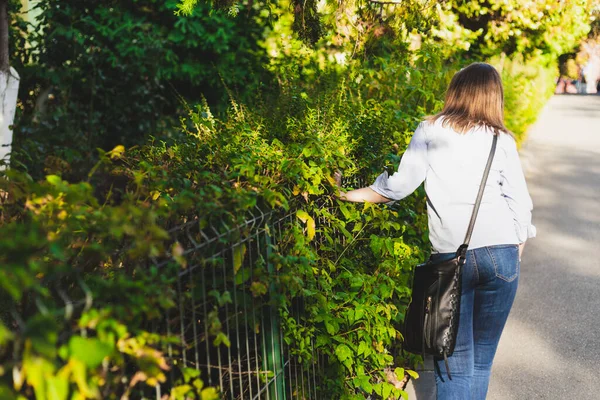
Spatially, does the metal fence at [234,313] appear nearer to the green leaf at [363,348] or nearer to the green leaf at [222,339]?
the green leaf at [222,339]

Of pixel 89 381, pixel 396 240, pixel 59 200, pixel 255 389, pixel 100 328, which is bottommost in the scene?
pixel 255 389

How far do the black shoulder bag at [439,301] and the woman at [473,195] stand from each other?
0.14 feet

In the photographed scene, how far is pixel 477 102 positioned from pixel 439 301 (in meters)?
0.95

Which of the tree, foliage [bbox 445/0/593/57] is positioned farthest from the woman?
foliage [bbox 445/0/593/57]

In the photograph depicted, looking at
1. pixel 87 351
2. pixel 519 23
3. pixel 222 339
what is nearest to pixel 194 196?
pixel 222 339

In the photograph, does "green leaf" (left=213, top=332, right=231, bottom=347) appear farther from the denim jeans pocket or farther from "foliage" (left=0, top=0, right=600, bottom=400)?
the denim jeans pocket

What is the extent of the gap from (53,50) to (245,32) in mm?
2607

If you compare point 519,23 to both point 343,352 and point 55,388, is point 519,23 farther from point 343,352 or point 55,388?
point 55,388

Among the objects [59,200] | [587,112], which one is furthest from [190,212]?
[587,112]

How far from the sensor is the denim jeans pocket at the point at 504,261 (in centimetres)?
310

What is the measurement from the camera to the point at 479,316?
3236 mm

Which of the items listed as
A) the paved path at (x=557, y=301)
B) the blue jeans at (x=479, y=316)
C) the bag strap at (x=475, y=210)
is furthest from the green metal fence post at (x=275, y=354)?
the paved path at (x=557, y=301)

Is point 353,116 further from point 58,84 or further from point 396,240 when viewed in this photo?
point 58,84

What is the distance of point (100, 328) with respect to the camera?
1594mm
